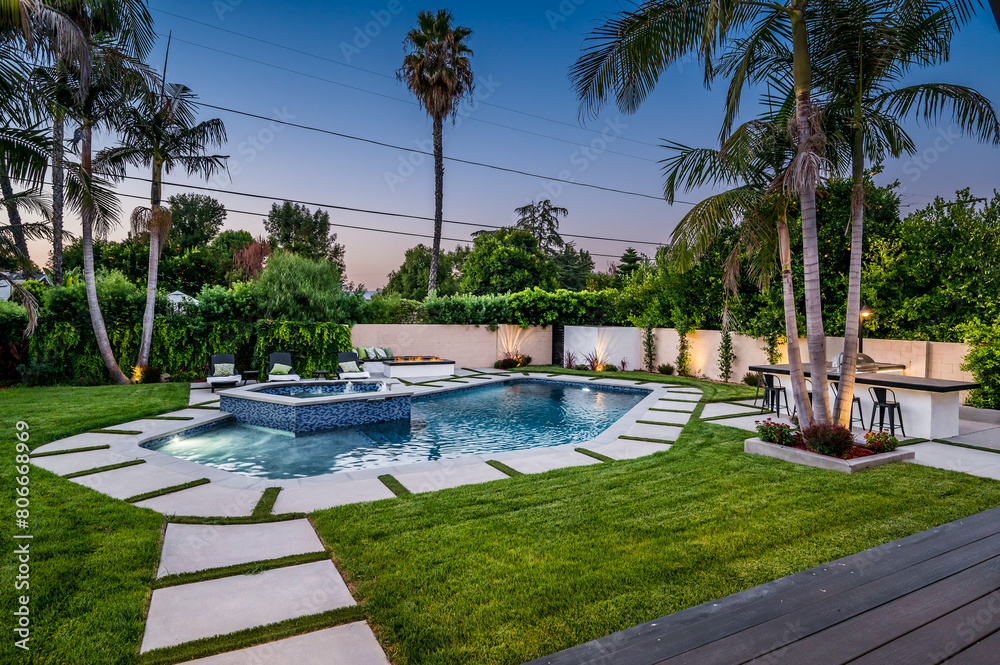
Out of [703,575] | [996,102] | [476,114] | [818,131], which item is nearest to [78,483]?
[703,575]

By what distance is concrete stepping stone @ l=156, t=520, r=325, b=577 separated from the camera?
3.04 metres

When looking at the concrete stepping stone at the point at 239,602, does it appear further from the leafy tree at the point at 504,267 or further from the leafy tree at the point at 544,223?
the leafy tree at the point at 544,223

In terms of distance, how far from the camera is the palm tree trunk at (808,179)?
15.6 ft


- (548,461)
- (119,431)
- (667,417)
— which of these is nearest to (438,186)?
(667,417)

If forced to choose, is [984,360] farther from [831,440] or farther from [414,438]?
[414,438]

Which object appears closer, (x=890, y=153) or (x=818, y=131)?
(x=818, y=131)

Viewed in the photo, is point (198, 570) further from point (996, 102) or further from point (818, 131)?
point (996, 102)

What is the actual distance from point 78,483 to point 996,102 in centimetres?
1037

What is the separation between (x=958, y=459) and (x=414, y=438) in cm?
703

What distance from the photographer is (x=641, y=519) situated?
3631mm

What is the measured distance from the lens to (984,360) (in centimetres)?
816

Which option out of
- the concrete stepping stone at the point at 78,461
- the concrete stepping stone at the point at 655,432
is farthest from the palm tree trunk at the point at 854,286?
the concrete stepping stone at the point at 78,461

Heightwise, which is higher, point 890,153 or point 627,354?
point 890,153

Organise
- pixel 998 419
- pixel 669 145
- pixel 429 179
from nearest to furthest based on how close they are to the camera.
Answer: pixel 669 145 < pixel 998 419 < pixel 429 179
